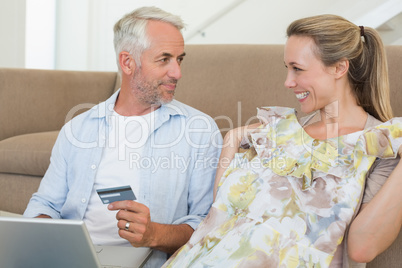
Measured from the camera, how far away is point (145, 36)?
1.63 m

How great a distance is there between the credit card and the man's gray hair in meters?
0.66

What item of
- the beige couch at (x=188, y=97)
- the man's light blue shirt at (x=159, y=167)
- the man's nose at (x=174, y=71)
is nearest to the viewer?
the man's light blue shirt at (x=159, y=167)

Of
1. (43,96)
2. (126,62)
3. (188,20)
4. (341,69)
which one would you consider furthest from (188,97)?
(188,20)

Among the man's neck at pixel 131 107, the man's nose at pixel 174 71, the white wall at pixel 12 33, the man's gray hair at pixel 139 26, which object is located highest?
the white wall at pixel 12 33

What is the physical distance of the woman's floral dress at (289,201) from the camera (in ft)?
3.55

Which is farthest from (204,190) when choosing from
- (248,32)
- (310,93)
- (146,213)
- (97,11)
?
(97,11)

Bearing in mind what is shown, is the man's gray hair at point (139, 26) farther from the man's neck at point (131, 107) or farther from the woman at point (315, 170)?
the woman at point (315, 170)

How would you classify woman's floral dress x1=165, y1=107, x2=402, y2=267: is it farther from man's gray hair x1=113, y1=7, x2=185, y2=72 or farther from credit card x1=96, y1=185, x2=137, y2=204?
man's gray hair x1=113, y1=7, x2=185, y2=72

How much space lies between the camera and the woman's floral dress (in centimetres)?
108

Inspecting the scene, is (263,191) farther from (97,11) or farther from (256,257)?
(97,11)

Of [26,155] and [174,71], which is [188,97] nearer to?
[174,71]

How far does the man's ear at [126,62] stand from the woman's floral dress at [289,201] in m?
0.60

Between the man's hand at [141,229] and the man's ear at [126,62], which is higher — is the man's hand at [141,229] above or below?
below

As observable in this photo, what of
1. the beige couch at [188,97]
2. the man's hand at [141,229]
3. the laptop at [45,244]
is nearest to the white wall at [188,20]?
the beige couch at [188,97]
